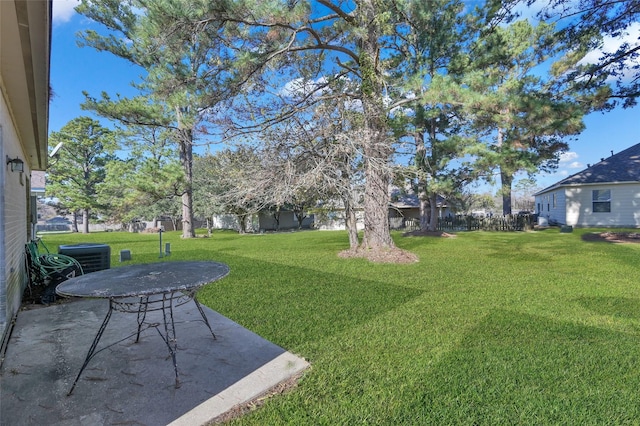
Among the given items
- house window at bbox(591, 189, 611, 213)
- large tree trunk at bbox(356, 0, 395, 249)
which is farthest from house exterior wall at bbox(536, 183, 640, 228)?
large tree trunk at bbox(356, 0, 395, 249)

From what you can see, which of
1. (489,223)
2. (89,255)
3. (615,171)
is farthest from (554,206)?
(89,255)

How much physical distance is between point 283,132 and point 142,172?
1189 cm

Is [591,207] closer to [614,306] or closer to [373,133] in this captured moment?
[373,133]

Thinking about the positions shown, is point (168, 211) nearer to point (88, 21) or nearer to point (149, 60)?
point (88, 21)

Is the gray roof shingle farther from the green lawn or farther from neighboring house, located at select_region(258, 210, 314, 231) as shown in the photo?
neighboring house, located at select_region(258, 210, 314, 231)

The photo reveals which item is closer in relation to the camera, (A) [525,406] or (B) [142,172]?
(A) [525,406]

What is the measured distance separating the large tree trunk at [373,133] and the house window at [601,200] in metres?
16.5

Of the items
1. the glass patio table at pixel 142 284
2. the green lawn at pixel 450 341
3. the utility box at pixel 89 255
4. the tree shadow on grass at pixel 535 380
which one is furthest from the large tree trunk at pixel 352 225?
the glass patio table at pixel 142 284

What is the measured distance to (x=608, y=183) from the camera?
17.2 metres

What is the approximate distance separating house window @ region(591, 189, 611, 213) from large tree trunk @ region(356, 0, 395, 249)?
649 inches

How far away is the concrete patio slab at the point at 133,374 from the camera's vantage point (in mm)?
2102

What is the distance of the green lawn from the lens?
6.97 ft

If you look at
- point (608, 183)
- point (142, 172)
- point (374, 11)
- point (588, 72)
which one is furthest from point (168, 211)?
point (608, 183)

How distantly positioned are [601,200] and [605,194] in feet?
1.20
